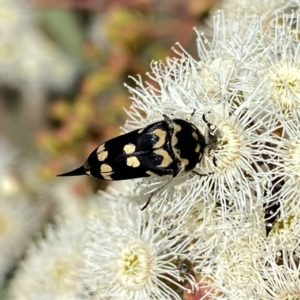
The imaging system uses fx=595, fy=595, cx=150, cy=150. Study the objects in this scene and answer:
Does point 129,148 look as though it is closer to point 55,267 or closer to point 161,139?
point 161,139

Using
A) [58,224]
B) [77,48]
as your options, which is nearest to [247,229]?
[58,224]

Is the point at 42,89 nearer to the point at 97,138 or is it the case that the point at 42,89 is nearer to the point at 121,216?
the point at 97,138

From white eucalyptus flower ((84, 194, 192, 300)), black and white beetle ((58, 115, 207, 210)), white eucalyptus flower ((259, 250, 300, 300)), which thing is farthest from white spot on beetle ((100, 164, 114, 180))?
white eucalyptus flower ((259, 250, 300, 300))

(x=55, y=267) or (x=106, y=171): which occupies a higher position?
(x=106, y=171)

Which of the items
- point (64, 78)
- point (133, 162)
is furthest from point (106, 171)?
point (64, 78)

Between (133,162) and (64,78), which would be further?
(64,78)

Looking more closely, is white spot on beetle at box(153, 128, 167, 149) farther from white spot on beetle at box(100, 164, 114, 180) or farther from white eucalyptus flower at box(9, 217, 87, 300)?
white eucalyptus flower at box(9, 217, 87, 300)

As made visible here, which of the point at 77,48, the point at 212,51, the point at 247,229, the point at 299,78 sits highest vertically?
the point at 77,48
